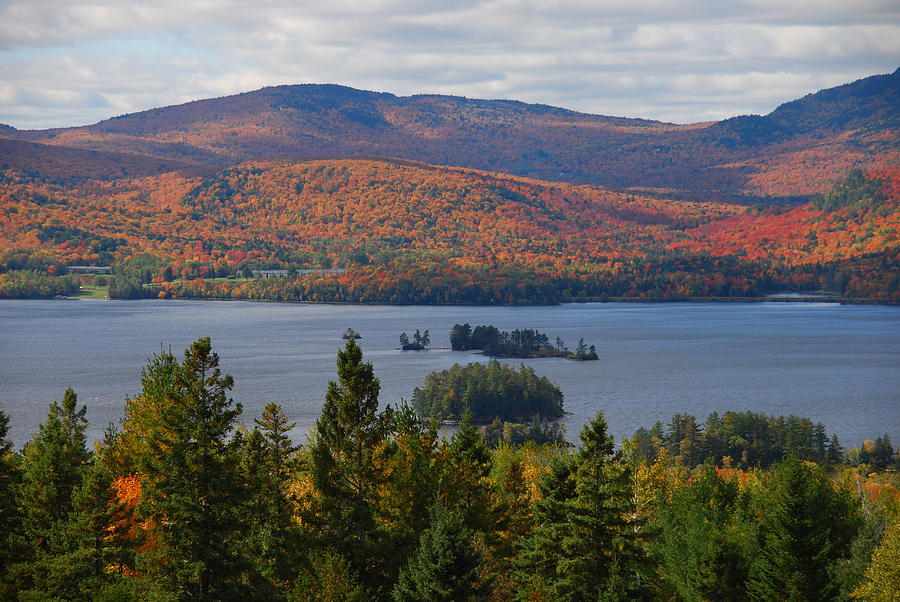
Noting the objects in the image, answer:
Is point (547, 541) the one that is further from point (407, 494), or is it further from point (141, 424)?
point (141, 424)

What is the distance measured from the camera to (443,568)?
2553 centimetres

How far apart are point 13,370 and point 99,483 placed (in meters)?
106

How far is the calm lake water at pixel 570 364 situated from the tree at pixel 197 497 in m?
51.8

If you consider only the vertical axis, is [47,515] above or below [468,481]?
below

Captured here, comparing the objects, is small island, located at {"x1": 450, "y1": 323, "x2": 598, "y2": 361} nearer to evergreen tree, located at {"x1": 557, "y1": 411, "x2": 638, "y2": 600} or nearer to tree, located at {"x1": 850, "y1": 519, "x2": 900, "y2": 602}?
evergreen tree, located at {"x1": 557, "y1": 411, "x2": 638, "y2": 600}

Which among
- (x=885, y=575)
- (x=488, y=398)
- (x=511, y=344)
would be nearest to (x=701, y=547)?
(x=885, y=575)

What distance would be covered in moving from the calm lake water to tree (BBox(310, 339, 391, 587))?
49.7m

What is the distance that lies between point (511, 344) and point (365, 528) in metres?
116

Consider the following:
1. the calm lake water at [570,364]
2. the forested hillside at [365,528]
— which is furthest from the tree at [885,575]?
the calm lake water at [570,364]

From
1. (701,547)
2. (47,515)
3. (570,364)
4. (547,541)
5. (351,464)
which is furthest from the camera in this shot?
(570,364)

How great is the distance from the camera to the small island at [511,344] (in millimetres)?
143125

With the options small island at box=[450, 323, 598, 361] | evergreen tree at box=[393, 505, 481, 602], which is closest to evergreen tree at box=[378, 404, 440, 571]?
evergreen tree at box=[393, 505, 481, 602]

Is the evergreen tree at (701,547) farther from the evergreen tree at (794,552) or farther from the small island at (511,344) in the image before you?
the small island at (511,344)

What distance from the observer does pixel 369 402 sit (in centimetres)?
2925
